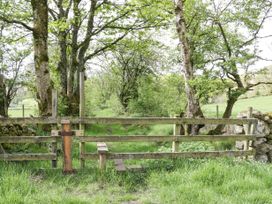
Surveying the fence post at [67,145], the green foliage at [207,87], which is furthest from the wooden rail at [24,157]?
the green foliage at [207,87]

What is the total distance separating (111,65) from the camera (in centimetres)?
2591

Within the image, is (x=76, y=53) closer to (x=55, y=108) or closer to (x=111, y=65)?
(x=111, y=65)

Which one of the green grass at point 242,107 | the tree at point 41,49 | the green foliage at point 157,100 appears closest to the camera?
the tree at point 41,49

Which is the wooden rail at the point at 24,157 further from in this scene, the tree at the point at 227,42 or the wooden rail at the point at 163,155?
the tree at the point at 227,42

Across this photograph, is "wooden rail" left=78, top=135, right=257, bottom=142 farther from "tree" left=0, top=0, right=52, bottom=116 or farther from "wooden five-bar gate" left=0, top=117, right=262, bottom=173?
"tree" left=0, top=0, right=52, bottom=116

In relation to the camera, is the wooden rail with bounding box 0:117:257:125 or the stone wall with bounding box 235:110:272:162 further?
the stone wall with bounding box 235:110:272:162

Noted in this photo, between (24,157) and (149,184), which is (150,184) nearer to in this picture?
(149,184)

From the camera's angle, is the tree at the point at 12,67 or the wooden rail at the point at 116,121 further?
the tree at the point at 12,67

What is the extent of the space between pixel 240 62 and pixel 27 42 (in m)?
13.5

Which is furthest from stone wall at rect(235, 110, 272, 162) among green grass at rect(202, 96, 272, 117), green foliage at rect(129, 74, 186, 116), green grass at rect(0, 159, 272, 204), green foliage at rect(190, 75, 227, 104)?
green foliage at rect(129, 74, 186, 116)

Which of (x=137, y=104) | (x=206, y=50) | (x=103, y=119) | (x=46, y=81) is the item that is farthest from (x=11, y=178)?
(x=137, y=104)

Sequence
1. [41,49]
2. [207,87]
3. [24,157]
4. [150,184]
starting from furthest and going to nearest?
[207,87] < [41,49] < [24,157] < [150,184]

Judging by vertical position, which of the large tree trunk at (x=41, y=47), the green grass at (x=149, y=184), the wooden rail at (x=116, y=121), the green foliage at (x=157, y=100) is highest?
the large tree trunk at (x=41, y=47)

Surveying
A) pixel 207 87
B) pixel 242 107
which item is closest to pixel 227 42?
pixel 207 87
